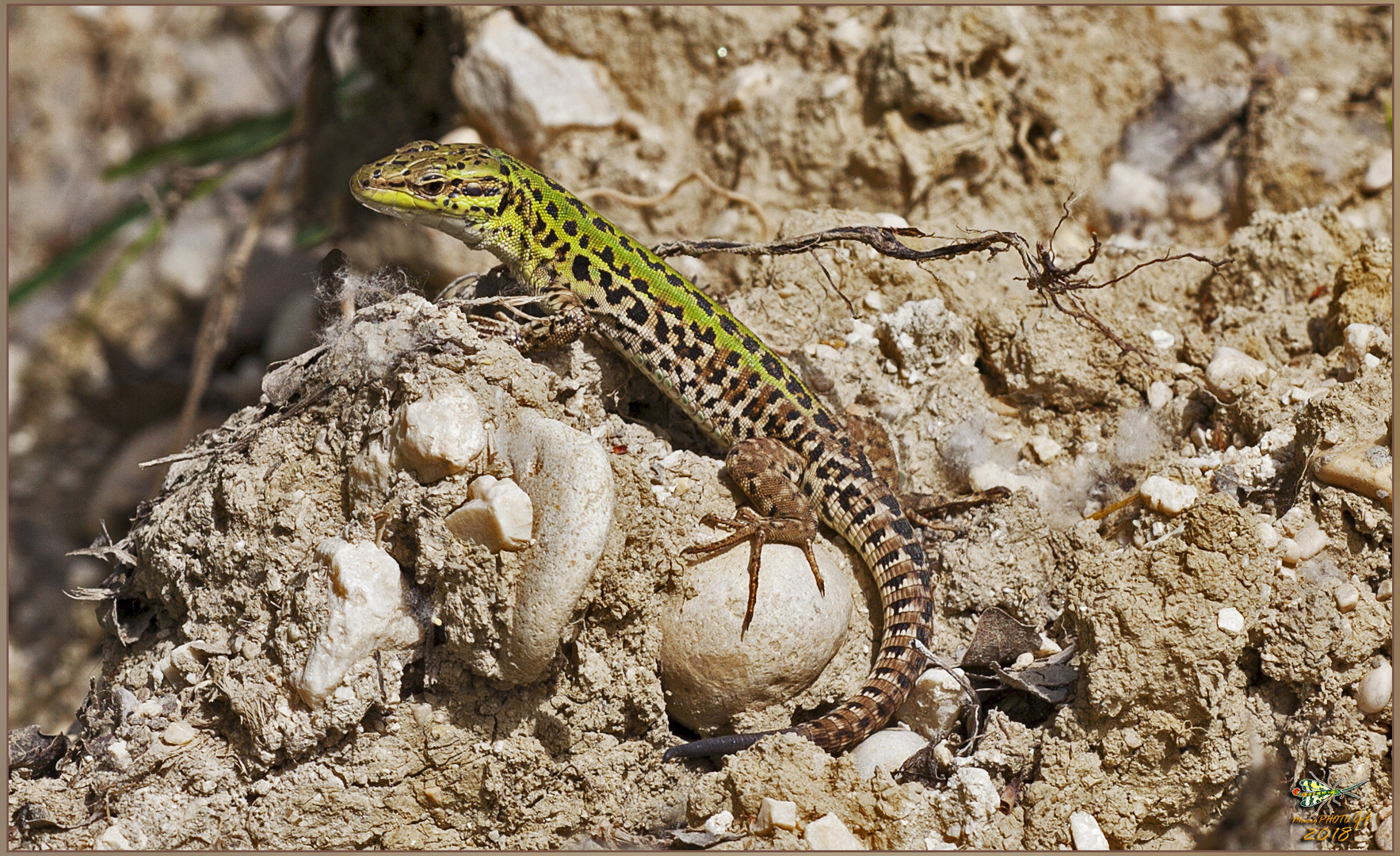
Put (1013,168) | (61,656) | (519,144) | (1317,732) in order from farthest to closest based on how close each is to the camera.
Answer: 1. (61,656)
2. (519,144)
3. (1013,168)
4. (1317,732)

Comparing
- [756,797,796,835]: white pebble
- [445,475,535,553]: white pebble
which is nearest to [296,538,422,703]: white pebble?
[445,475,535,553]: white pebble

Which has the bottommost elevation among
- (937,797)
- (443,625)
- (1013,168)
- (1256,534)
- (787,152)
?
(443,625)

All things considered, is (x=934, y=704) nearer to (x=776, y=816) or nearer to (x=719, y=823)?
(x=776, y=816)

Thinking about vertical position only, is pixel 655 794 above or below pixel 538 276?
below

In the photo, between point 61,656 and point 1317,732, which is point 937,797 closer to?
point 1317,732

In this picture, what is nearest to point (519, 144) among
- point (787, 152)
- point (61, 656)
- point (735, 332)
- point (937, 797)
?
point (787, 152)

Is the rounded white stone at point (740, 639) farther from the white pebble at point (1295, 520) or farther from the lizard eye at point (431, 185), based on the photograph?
the lizard eye at point (431, 185)

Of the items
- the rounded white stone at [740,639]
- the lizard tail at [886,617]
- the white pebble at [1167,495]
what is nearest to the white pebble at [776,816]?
the lizard tail at [886,617]
